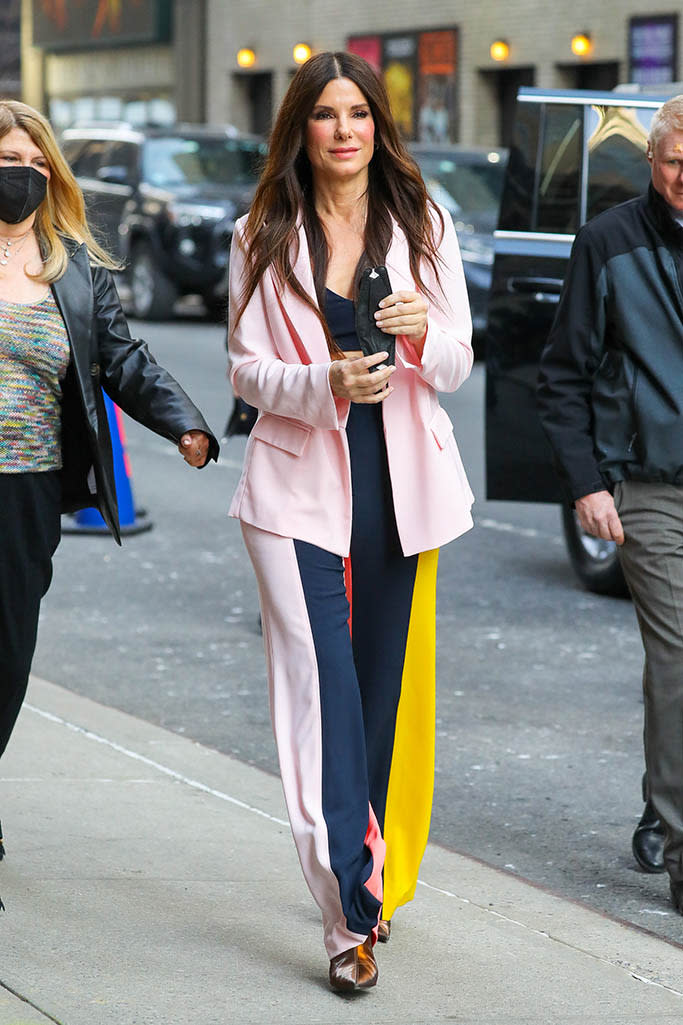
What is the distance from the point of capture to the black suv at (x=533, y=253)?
800 centimetres

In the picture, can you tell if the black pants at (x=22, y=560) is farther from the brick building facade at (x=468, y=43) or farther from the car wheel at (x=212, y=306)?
the brick building facade at (x=468, y=43)

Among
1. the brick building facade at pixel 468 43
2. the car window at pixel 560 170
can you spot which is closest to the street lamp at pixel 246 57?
the brick building facade at pixel 468 43

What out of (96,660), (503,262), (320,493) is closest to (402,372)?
(320,493)

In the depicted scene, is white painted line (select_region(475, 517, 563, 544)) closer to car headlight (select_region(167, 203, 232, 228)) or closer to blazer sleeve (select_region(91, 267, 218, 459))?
blazer sleeve (select_region(91, 267, 218, 459))

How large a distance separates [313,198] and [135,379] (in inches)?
24.1

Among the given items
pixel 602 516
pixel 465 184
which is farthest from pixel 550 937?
pixel 465 184

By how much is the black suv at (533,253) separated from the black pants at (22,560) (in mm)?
3867

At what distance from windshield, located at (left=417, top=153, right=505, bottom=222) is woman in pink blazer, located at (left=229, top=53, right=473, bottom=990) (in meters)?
14.2

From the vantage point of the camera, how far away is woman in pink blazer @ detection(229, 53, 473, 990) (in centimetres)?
389

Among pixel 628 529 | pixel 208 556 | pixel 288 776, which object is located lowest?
pixel 208 556

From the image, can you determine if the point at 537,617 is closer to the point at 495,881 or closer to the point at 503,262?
the point at 503,262

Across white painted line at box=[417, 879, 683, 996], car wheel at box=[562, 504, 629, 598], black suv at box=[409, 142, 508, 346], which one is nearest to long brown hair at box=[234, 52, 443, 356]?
white painted line at box=[417, 879, 683, 996]

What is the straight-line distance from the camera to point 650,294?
14.9 ft

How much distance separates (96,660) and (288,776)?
356 cm
